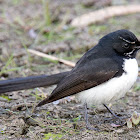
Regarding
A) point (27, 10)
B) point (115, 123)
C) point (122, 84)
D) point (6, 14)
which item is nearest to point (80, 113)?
point (115, 123)

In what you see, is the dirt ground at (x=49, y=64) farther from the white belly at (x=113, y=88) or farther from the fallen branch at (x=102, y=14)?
the white belly at (x=113, y=88)

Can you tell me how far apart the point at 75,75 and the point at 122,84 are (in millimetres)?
600

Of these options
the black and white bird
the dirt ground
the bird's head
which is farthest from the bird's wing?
the dirt ground

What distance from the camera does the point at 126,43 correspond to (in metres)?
4.31

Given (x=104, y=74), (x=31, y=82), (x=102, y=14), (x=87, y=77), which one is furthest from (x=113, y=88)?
(x=102, y=14)

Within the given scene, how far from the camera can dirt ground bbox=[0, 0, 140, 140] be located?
13.1ft

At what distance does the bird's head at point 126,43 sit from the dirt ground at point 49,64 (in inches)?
34.4

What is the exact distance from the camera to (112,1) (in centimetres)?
853

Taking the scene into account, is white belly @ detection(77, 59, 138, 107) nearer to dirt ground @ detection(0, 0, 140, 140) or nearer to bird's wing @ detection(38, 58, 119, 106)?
bird's wing @ detection(38, 58, 119, 106)

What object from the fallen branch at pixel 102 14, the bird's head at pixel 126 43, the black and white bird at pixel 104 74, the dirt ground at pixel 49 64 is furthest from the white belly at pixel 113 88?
the fallen branch at pixel 102 14

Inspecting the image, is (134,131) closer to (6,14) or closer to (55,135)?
(55,135)

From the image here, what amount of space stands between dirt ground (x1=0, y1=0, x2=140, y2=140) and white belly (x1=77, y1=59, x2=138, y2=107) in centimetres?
32

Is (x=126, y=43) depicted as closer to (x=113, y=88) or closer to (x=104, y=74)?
(x=104, y=74)

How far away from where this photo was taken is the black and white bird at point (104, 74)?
411 centimetres
